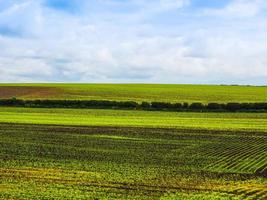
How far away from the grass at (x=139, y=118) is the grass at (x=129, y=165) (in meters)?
9.07

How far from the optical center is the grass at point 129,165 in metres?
23.1

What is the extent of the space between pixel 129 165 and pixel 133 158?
288 cm

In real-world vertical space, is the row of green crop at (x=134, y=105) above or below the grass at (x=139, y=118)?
above

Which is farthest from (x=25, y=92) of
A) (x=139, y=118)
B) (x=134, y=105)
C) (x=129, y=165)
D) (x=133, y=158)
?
(x=129, y=165)

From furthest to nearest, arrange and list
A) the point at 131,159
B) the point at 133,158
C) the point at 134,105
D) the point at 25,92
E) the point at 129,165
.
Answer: the point at 25,92 → the point at 134,105 → the point at 133,158 → the point at 131,159 → the point at 129,165

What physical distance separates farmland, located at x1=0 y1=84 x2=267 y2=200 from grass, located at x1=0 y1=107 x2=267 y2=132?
118 millimetres

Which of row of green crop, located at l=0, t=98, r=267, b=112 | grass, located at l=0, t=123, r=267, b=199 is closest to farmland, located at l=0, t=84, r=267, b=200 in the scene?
grass, located at l=0, t=123, r=267, b=199

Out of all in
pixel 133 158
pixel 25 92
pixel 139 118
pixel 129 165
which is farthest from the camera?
pixel 25 92

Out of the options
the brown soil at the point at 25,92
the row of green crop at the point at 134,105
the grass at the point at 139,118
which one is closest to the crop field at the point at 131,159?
the grass at the point at 139,118

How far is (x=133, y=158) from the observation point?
33.0m

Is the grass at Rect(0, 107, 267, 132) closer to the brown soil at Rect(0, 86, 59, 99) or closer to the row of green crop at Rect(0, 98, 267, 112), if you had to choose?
the row of green crop at Rect(0, 98, 267, 112)

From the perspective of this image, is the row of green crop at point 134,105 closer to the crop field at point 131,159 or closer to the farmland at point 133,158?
the farmland at point 133,158

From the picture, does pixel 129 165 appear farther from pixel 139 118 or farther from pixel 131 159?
pixel 139 118

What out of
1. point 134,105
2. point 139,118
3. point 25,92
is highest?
point 25,92
